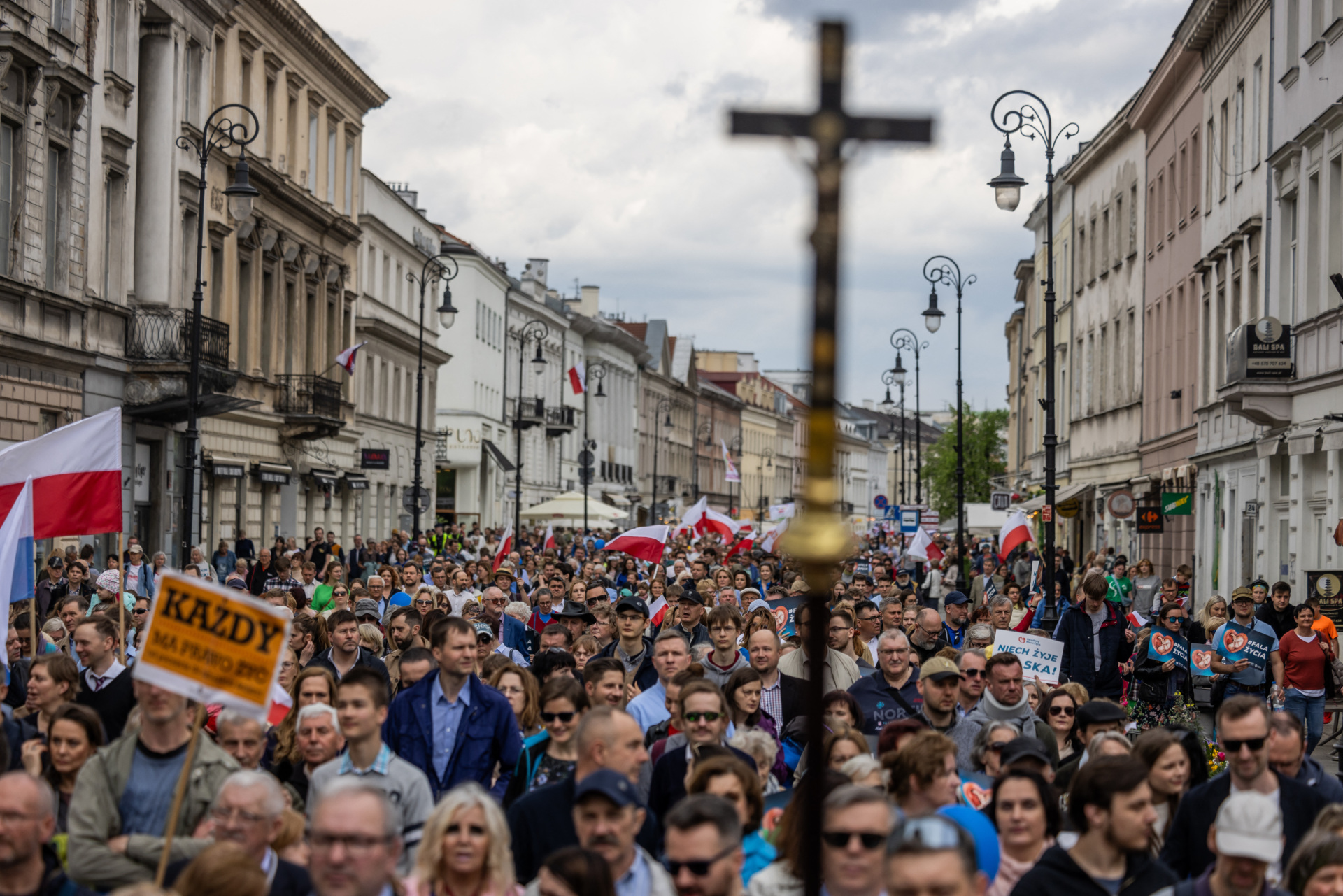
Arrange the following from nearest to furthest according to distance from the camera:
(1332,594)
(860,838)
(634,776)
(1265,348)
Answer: (860,838)
(634,776)
(1332,594)
(1265,348)

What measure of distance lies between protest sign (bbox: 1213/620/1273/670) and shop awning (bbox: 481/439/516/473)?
2463 inches

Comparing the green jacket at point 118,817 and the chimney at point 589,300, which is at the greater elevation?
the chimney at point 589,300

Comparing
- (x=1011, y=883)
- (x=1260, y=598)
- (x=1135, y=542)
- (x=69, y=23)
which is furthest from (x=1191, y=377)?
(x=1011, y=883)

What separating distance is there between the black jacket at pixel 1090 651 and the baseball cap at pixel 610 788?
9.59 meters

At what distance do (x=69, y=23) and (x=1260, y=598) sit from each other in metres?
21.3

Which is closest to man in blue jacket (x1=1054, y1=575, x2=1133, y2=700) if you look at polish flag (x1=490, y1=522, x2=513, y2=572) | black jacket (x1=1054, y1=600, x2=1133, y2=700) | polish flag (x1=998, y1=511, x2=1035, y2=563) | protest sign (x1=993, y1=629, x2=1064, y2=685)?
black jacket (x1=1054, y1=600, x2=1133, y2=700)

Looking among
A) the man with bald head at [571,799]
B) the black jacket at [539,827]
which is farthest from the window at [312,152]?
the black jacket at [539,827]

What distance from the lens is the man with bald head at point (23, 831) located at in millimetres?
6031

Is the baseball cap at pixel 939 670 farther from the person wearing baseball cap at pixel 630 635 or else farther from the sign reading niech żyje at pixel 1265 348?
the sign reading niech żyje at pixel 1265 348

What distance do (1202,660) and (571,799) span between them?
1023 centimetres

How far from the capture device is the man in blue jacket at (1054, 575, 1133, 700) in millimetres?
15570

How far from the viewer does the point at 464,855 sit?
608 centimetres

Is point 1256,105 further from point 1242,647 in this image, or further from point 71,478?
point 71,478

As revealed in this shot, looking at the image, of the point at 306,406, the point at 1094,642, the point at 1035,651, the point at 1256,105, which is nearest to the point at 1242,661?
the point at 1094,642
